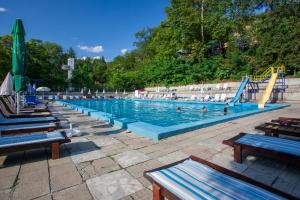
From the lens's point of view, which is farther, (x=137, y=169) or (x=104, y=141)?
(x=104, y=141)

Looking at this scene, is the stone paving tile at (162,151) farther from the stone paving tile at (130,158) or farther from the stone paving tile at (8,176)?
the stone paving tile at (8,176)

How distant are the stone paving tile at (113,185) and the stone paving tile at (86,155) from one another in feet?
2.64

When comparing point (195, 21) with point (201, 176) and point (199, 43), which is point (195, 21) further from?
point (201, 176)

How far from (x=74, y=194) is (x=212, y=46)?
1164 inches

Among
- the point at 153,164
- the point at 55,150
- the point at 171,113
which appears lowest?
the point at 171,113

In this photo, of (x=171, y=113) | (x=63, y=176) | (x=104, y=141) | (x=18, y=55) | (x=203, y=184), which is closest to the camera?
(x=203, y=184)

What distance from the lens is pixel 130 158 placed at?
10.9 feet

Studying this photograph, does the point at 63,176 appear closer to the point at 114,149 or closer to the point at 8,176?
the point at 8,176

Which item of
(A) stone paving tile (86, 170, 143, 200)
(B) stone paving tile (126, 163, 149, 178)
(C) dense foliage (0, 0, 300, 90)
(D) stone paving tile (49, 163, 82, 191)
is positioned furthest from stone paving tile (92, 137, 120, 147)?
(C) dense foliage (0, 0, 300, 90)

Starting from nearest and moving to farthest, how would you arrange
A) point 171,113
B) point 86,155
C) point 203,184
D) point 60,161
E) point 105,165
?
1. point 203,184
2. point 105,165
3. point 60,161
4. point 86,155
5. point 171,113

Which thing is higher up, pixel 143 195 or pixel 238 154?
pixel 238 154

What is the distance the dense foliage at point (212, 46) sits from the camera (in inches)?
730

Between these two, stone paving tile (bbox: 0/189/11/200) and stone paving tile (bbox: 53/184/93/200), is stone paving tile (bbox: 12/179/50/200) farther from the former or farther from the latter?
stone paving tile (bbox: 53/184/93/200)

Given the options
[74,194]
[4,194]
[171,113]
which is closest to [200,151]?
[74,194]
